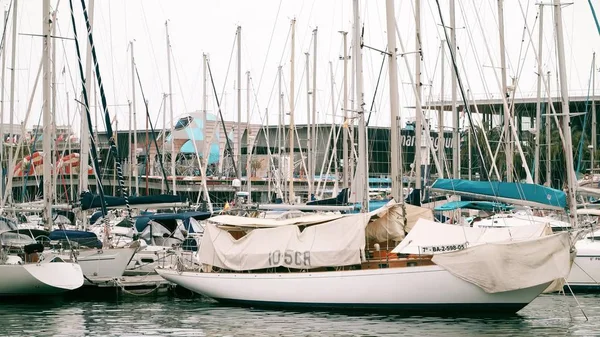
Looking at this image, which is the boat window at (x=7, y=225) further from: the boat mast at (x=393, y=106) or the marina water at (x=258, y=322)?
the boat mast at (x=393, y=106)

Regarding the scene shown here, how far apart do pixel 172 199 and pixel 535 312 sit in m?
15.0

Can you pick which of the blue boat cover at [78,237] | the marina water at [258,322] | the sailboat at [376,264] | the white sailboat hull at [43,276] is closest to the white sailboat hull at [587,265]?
the marina water at [258,322]

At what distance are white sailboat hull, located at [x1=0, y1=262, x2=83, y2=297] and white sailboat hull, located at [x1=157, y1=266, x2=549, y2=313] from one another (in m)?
4.57

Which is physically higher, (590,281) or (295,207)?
(295,207)

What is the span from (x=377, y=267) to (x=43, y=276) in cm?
1114

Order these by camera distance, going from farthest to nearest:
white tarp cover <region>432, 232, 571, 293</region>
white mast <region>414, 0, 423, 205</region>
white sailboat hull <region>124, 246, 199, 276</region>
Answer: white mast <region>414, 0, 423, 205</region>
white sailboat hull <region>124, 246, 199, 276</region>
white tarp cover <region>432, 232, 571, 293</region>

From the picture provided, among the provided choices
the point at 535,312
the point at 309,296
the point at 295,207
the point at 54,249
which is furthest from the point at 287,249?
the point at 54,249

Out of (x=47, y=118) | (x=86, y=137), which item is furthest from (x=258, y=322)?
(x=86, y=137)

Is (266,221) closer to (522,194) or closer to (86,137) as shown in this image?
(522,194)

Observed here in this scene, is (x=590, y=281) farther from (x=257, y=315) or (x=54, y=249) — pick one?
(x=54, y=249)

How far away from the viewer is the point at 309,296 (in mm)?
31328

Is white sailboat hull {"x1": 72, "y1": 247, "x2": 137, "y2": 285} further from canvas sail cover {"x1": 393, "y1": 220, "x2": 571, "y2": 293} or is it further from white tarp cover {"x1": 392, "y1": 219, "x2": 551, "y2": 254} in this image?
canvas sail cover {"x1": 393, "y1": 220, "x2": 571, "y2": 293}

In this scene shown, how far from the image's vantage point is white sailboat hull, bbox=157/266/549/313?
29.0 meters

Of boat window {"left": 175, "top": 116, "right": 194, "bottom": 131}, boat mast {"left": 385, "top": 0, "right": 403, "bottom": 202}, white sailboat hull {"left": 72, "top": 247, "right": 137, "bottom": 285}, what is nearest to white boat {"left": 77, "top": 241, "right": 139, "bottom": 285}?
white sailboat hull {"left": 72, "top": 247, "right": 137, "bottom": 285}
